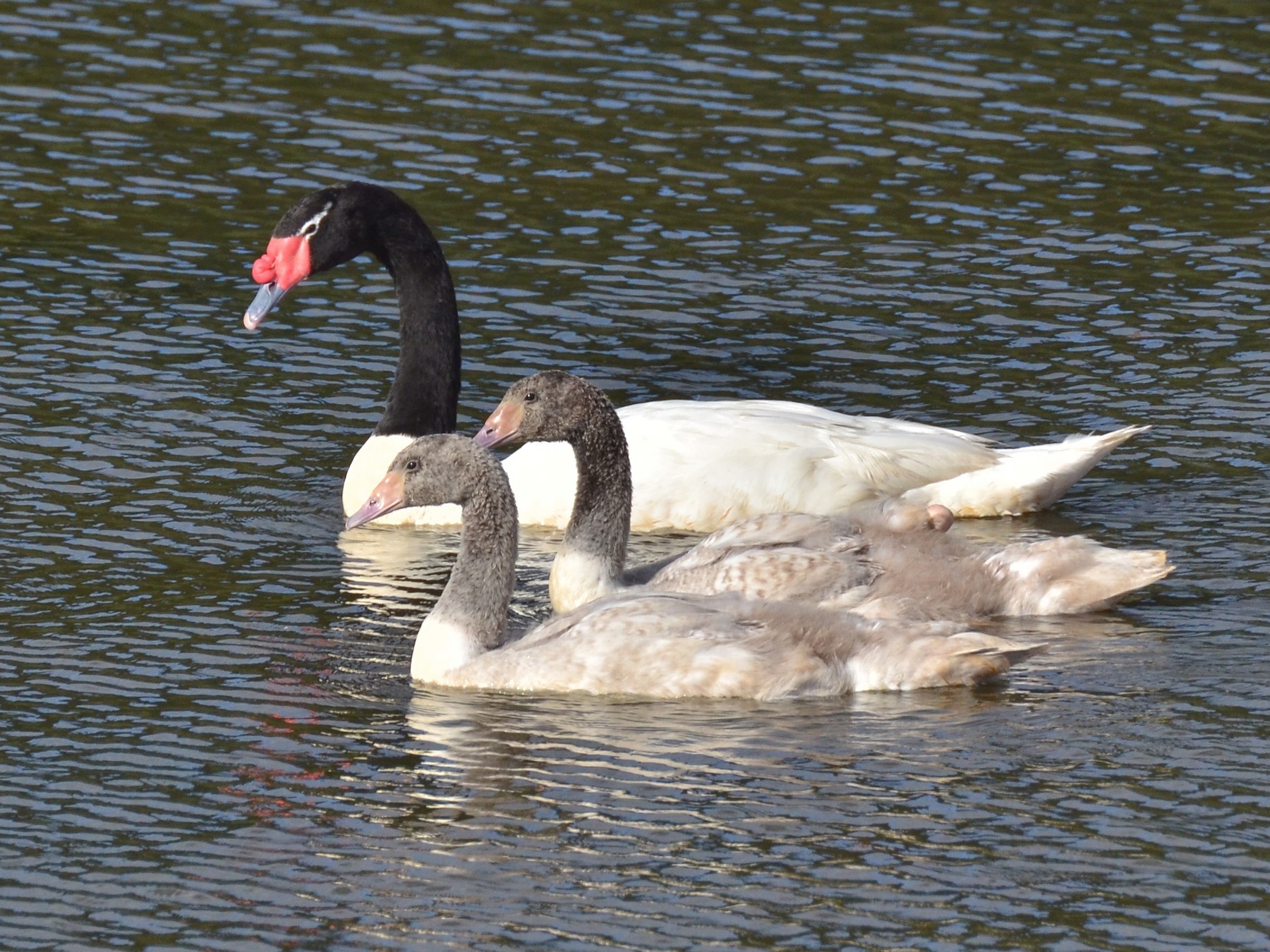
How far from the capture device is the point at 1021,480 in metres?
14.2

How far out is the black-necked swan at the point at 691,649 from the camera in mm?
11328

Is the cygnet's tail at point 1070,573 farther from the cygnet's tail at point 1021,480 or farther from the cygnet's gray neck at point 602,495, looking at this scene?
the cygnet's gray neck at point 602,495

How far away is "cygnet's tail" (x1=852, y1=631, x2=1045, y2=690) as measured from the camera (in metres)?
11.4

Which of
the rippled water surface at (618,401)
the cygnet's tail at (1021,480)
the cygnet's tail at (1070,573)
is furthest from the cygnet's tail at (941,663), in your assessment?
the cygnet's tail at (1021,480)

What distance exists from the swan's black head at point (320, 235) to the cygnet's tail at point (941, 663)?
5.18 m

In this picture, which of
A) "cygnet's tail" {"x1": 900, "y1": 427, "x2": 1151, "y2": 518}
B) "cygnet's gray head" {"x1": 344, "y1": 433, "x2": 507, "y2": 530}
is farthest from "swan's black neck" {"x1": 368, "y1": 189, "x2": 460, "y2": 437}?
"cygnet's tail" {"x1": 900, "y1": 427, "x2": 1151, "y2": 518}

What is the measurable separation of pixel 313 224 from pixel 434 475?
3742 millimetres

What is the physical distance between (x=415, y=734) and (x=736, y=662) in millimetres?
1495

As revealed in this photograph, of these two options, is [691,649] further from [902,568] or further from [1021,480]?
[1021,480]

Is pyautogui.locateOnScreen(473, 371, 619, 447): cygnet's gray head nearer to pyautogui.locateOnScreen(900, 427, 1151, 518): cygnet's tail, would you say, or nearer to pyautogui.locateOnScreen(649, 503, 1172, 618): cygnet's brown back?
pyautogui.locateOnScreen(649, 503, 1172, 618): cygnet's brown back

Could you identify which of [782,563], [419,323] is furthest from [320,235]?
[782,563]

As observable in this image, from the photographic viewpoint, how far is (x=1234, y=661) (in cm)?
1162

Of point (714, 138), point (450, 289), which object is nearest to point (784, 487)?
point (450, 289)

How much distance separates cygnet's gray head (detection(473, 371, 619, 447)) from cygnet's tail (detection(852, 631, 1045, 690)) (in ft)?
7.12
